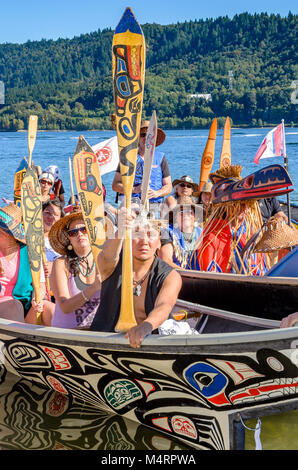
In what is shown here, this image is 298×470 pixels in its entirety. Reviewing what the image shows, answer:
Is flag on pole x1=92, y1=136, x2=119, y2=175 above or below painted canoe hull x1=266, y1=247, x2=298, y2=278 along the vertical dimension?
above

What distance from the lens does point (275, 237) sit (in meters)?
4.55

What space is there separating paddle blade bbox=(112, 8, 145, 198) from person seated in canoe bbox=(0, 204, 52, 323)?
1.49 m

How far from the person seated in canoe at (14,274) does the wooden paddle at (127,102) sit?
135 centimetres

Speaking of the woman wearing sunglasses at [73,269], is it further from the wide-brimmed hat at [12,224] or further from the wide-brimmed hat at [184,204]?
the wide-brimmed hat at [184,204]

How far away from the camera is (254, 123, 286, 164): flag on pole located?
812cm

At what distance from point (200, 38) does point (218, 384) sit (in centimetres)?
13397

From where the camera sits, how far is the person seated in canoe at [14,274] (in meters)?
4.50

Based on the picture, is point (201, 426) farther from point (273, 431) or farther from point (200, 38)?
point (200, 38)

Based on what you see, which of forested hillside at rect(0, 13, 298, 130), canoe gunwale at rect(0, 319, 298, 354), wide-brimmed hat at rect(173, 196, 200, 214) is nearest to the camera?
canoe gunwale at rect(0, 319, 298, 354)

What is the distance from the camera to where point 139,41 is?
3234 millimetres

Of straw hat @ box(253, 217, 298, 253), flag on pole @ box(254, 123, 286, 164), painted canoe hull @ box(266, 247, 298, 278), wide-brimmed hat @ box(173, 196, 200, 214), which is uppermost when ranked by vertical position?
flag on pole @ box(254, 123, 286, 164)

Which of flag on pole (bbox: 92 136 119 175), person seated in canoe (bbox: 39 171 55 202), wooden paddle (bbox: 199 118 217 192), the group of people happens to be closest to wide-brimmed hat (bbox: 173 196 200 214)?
the group of people

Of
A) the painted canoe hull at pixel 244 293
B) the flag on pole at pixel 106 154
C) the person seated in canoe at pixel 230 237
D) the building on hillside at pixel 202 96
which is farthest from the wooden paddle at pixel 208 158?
the building on hillside at pixel 202 96

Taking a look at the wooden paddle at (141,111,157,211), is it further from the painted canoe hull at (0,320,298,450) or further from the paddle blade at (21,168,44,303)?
the paddle blade at (21,168,44,303)
